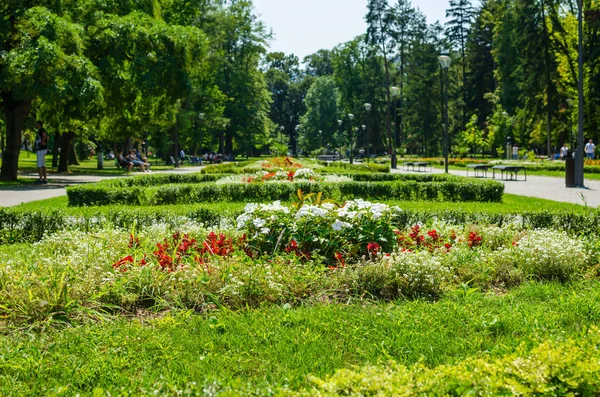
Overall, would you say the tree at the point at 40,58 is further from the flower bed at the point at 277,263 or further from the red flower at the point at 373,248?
the red flower at the point at 373,248

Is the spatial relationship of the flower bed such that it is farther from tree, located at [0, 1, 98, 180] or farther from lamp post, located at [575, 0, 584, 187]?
lamp post, located at [575, 0, 584, 187]

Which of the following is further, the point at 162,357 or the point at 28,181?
the point at 28,181

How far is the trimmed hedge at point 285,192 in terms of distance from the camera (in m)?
13.1

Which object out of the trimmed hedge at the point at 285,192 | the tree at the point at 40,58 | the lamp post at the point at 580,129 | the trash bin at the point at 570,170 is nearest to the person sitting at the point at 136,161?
the tree at the point at 40,58

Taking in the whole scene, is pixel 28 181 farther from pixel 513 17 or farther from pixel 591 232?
pixel 513 17

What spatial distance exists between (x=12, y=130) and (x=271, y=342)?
20.6m

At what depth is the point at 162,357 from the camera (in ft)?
12.6

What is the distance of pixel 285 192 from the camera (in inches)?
563

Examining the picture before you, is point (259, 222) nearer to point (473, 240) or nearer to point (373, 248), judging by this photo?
point (373, 248)

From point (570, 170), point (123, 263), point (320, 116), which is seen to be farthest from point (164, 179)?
point (320, 116)

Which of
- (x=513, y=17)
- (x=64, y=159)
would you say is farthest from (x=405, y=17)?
(x=64, y=159)

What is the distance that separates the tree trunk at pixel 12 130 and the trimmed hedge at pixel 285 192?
1024 centimetres

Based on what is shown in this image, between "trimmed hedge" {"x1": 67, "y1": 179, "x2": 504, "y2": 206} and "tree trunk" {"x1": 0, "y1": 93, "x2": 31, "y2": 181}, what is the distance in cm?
1024

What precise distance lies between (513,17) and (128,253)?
162 feet
